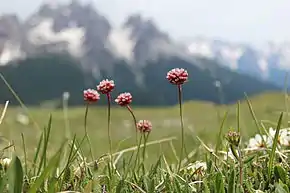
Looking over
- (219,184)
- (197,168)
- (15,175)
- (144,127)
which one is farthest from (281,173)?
(15,175)

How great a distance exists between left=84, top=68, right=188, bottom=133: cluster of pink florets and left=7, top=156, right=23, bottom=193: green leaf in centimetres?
84

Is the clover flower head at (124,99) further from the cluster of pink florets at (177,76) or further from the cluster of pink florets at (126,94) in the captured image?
the cluster of pink florets at (177,76)

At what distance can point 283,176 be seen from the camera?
1668 mm

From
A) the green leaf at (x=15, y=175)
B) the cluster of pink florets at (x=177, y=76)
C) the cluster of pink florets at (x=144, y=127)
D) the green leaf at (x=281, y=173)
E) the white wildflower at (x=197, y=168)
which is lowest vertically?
the white wildflower at (x=197, y=168)

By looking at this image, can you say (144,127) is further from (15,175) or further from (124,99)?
(15,175)

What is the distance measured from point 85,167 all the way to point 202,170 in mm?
503

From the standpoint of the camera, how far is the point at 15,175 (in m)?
1.14

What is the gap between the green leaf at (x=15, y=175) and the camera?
1088 mm

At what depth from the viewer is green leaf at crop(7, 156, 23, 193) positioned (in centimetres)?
109

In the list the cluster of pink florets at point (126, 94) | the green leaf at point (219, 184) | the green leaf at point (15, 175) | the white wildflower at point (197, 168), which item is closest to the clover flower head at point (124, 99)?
the cluster of pink florets at point (126, 94)

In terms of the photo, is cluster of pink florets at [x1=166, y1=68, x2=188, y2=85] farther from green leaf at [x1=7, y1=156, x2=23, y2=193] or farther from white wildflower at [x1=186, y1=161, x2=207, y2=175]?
green leaf at [x1=7, y1=156, x2=23, y2=193]

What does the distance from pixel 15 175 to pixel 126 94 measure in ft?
3.27

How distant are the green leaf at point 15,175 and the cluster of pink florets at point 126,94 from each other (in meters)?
0.84

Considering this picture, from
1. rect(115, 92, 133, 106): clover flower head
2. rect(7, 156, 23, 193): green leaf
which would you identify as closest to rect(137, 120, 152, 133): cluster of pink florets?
rect(115, 92, 133, 106): clover flower head
